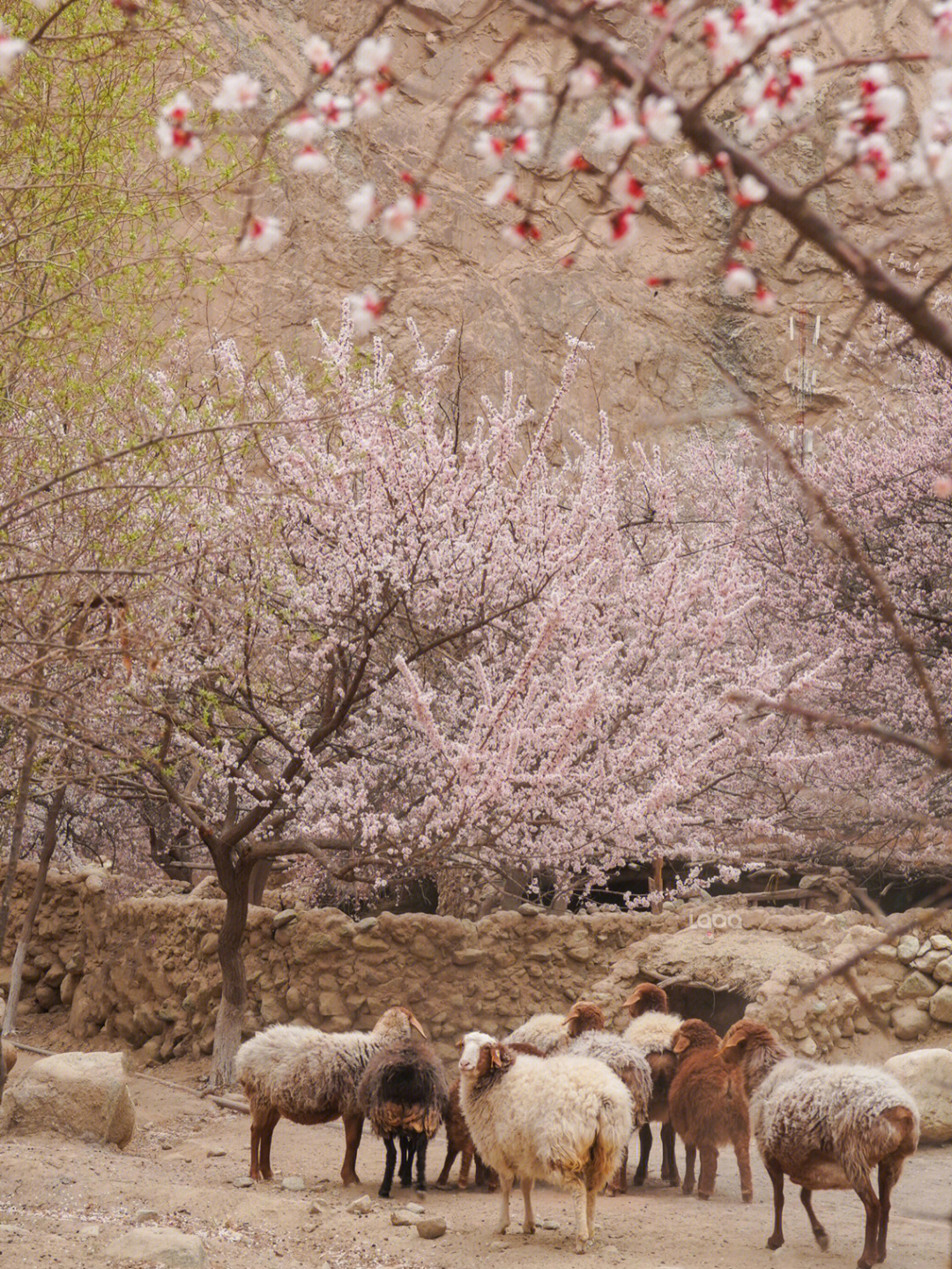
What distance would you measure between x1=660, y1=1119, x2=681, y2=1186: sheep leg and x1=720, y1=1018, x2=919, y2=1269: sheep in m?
1.56

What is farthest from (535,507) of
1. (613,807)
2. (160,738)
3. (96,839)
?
(96,839)

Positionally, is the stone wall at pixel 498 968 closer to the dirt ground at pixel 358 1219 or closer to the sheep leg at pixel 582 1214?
the dirt ground at pixel 358 1219

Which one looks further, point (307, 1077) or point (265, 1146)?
point (265, 1146)

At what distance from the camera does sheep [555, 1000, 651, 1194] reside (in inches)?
273

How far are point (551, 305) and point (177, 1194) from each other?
72.9 feet

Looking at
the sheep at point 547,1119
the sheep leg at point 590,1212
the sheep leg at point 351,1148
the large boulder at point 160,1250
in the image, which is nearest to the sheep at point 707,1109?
the sheep at point 547,1119

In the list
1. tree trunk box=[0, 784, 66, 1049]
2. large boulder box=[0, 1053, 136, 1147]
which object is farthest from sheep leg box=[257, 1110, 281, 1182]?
tree trunk box=[0, 784, 66, 1049]

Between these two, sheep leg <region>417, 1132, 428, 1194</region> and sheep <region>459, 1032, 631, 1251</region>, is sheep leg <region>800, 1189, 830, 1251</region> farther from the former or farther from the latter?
sheep leg <region>417, 1132, 428, 1194</region>

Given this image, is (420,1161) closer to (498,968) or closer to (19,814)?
(498,968)

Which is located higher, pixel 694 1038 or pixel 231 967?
pixel 231 967

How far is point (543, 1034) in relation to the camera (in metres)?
7.75

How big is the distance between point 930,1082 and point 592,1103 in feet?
11.1

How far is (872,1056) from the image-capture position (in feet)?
30.3

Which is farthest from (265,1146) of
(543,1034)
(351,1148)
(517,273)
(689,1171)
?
(517,273)
